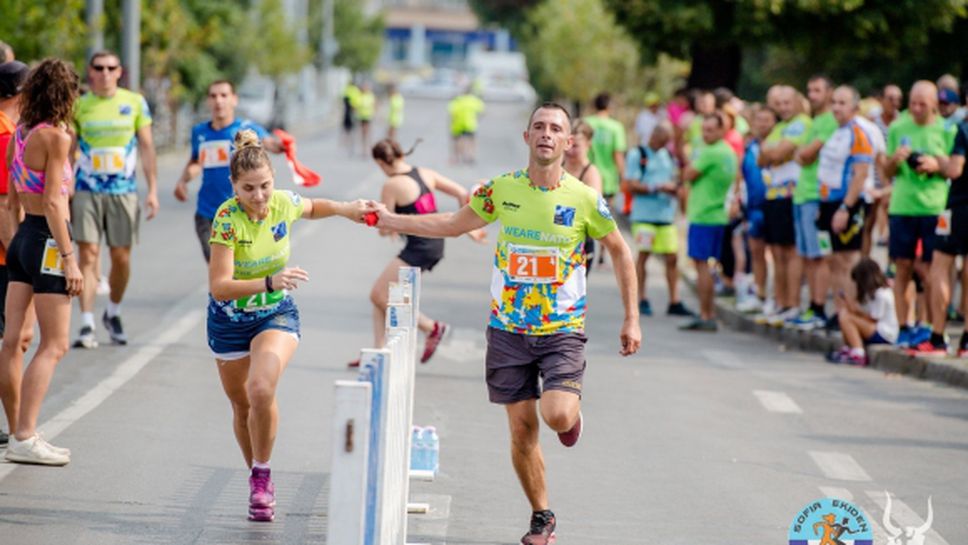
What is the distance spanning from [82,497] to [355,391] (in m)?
3.36

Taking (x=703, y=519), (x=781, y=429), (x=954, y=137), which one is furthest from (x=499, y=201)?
Answer: (x=954, y=137)

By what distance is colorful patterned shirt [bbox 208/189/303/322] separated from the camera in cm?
810

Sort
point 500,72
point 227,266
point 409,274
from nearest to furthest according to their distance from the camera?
1. point 409,274
2. point 227,266
3. point 500,72

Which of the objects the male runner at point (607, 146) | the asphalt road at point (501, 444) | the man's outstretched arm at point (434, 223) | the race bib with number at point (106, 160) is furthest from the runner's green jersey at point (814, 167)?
the man's outstretched arm at point (434, 223)

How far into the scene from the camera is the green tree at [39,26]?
28.7m

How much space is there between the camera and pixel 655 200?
1831 cm

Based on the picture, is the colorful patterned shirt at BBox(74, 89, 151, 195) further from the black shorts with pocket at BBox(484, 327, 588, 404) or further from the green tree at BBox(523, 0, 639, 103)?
the green tree at BBox(523, 0, 639, 103)

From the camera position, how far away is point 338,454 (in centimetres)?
559

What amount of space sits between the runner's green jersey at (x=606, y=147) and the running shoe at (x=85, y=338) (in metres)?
8.11

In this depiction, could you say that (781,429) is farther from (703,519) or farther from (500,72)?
(500,72)

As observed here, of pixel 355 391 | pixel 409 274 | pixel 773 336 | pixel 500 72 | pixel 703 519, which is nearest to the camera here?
pixel 355 391

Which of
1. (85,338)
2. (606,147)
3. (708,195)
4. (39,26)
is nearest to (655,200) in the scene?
(708,195)

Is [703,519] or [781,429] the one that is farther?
[781,429]

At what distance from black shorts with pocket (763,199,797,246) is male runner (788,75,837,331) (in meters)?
0.24
